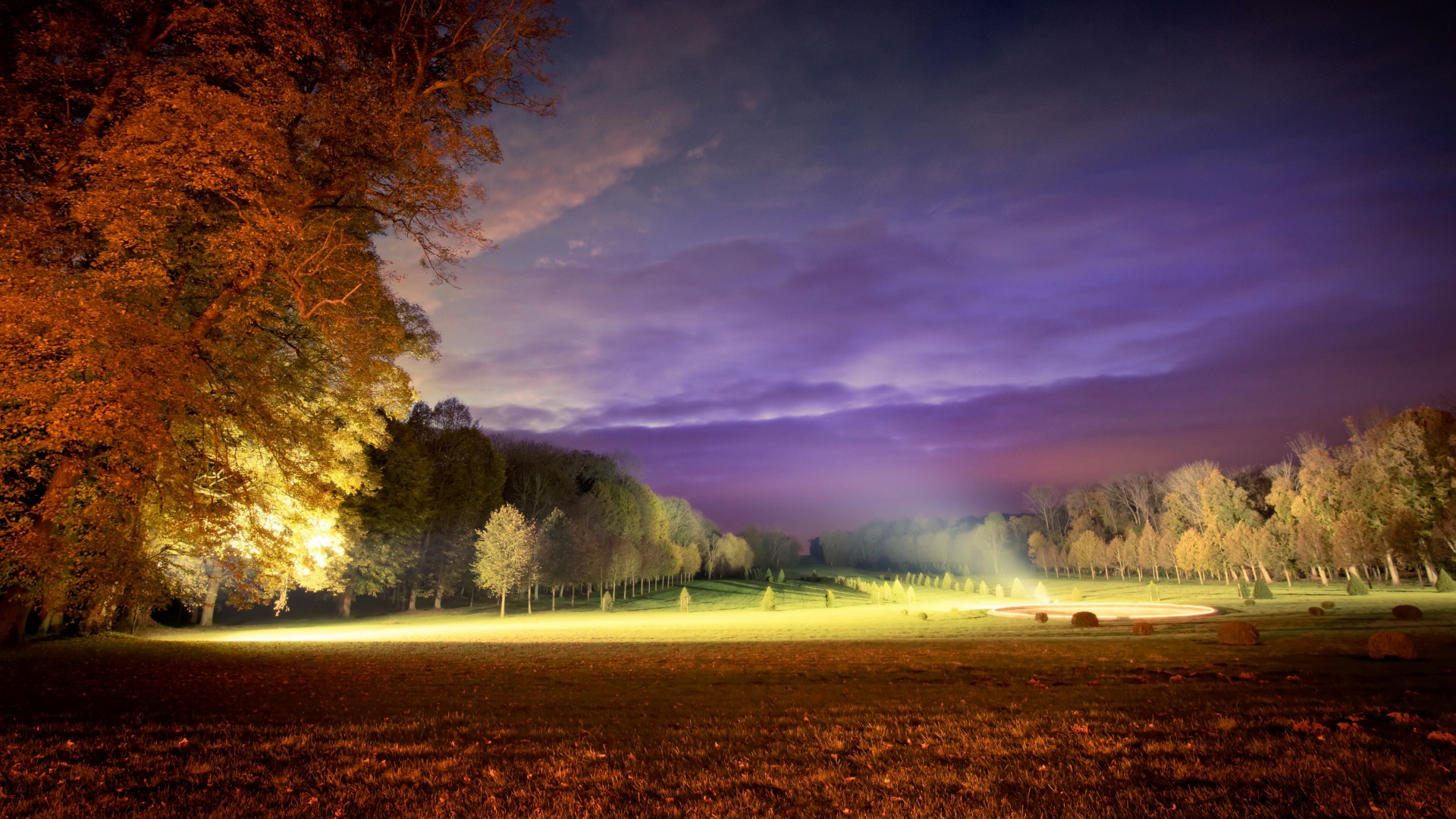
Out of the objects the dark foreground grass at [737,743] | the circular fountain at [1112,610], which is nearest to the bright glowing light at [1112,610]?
the circular fountain at [1112,610]

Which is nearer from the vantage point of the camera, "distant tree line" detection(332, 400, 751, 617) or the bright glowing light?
the bright glowing light

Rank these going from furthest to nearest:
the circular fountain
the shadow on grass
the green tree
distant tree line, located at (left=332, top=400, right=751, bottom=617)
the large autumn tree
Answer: the shadow on grass, the green tree, distant tree line, located at (left=332, top=400, right=751, bottom=617), the circular fountain, the large autumn tree

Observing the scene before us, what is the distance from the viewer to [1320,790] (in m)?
5.08

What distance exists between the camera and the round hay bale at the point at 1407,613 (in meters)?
26.5

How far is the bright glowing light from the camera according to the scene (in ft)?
128

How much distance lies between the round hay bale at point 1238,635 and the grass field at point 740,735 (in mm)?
1416

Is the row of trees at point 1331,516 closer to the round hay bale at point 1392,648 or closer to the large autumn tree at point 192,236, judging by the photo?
the round hay bale at point 1392,648

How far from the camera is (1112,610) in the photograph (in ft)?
151

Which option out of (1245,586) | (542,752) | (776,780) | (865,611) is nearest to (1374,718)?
(776,780)

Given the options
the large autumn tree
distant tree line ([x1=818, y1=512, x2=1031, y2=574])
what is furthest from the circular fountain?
distant tree line ([x1=818, y1=512, x2=1031, y2=574])

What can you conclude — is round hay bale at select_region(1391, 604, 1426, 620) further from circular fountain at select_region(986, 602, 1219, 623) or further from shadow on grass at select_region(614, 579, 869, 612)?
shadow on grass at select_region(614, 579, 869, 612)

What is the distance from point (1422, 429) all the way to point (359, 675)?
83.7 meters

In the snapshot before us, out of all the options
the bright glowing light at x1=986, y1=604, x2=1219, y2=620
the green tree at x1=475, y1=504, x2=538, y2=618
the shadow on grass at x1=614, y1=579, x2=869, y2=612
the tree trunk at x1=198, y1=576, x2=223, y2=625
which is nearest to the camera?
the tree trunk at x1=198, y1=576, x2=223, y2=625

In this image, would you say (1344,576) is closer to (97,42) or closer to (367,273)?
(367,273)
